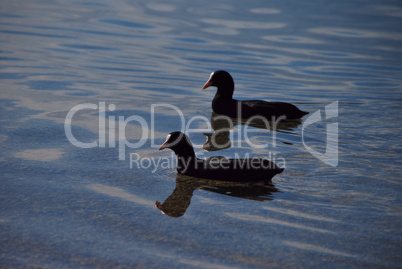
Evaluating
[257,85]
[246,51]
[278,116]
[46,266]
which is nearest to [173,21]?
[246,51]

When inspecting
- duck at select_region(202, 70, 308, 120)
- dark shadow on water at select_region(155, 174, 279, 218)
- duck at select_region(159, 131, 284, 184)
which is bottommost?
dark shadow on water at select_region(155, 174, 279, 218)

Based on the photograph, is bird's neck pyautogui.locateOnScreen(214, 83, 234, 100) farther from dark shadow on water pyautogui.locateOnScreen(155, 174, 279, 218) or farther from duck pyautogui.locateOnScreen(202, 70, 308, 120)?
dark shadow on water pyautogui.locateOnScreen(155, 174, 279, 218)

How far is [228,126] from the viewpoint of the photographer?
10688 millimetres

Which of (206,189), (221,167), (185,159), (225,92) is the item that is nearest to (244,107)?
(225,92)

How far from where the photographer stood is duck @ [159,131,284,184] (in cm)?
696

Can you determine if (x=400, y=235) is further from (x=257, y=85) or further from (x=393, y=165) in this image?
(x=257, y=85)

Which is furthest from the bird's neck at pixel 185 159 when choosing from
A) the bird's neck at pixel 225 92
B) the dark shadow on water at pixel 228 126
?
the bird's neck at pixel 225 92

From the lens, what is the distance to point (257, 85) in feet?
50.2

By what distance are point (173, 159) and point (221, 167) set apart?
1.18 metres

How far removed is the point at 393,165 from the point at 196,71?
9.55 meters

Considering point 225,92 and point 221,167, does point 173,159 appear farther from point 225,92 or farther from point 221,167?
point 225,92

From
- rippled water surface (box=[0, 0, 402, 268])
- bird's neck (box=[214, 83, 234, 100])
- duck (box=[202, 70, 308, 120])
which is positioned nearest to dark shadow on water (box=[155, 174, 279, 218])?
rippled water surface (box=[0, 0, 402, 268])

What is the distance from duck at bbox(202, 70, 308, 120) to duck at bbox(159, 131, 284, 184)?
384 centimetres

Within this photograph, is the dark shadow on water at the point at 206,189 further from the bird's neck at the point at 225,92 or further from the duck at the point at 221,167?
the bird's neck at the point at 225,92
